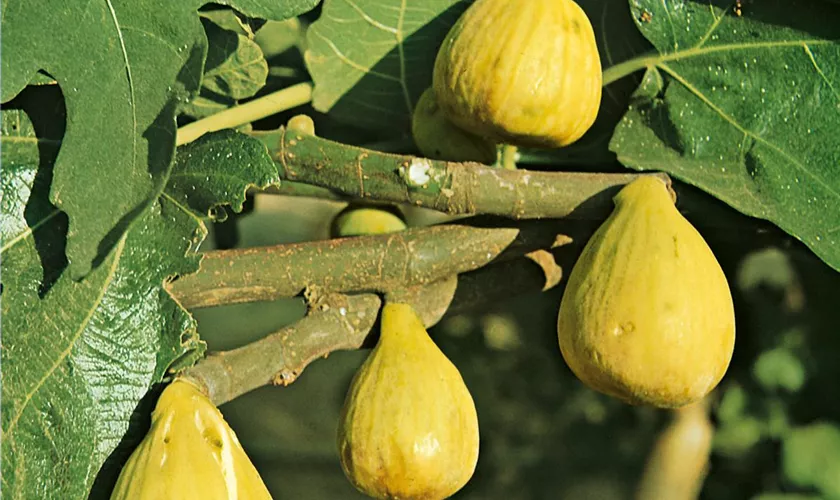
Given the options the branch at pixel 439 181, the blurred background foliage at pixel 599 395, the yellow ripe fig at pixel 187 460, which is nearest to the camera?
the yellow ripe fig at pixel 187 460

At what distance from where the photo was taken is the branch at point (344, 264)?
2.28 feet

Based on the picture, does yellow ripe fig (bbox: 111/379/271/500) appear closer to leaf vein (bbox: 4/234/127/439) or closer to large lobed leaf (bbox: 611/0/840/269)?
leaf vein (bbox: 4/234/127/439)

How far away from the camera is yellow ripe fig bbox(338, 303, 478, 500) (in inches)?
24.2

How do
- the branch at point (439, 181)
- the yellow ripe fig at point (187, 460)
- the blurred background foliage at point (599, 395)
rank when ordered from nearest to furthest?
the yellow ripe fig at point (187, 460) → the branch at point (439, 181) → the blurred background foliage at point (599, 395)

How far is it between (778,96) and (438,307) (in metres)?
0.27

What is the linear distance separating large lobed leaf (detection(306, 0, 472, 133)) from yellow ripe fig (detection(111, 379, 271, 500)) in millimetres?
278

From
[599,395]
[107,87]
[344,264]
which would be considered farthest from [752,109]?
[599,395]

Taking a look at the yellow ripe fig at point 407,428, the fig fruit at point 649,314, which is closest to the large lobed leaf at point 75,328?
the yellow ripe fig at point 407,428

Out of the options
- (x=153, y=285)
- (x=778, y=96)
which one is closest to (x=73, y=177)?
(x=153, y=285)

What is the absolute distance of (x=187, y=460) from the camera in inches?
22.9

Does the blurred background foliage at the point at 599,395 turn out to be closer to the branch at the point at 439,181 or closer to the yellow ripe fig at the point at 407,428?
the branch at the point at 439,181

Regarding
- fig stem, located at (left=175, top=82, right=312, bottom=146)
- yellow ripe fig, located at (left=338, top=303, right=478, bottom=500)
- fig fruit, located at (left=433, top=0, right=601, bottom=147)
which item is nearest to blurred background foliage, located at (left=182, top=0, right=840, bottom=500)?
fig stem, located at (left=175, top=82, right=312, bottom=146)

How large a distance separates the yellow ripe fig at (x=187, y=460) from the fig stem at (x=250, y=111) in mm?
194

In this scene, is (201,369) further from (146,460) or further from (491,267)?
(491,267)
